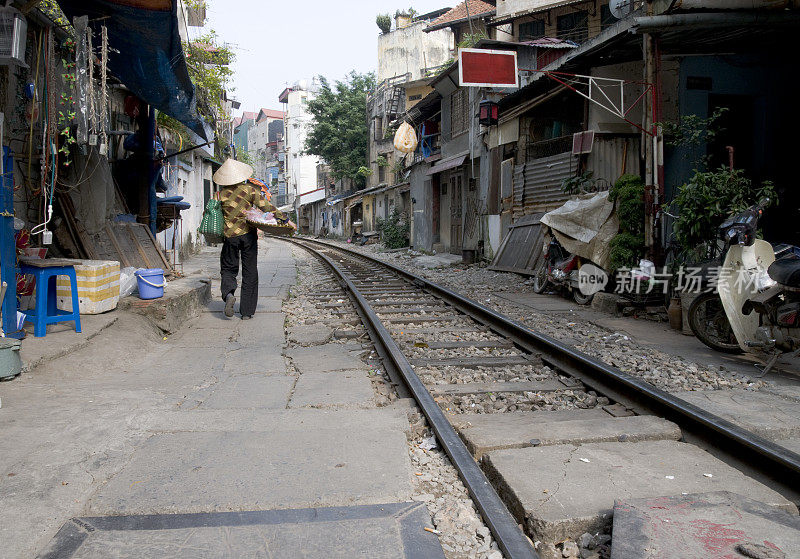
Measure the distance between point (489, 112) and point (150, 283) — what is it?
9.67 m

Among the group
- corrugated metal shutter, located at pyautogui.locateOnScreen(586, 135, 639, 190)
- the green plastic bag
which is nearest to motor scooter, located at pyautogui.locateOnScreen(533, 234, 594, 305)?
corrugated metal shutter, located at pyautogui.locateOnScreen(586, 135, 639, 190)

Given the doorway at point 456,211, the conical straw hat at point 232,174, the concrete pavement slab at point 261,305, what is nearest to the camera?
the conical straw hat at point 232,174

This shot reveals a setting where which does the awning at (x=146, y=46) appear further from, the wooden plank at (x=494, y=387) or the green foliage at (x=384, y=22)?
the green foliage at (x=384, y=22)

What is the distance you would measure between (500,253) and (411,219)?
11.2m

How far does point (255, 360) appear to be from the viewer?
5004 mm

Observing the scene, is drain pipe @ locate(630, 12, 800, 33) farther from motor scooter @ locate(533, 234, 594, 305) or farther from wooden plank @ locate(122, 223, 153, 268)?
wooden plank @ locate(122, 223, 153, 268)

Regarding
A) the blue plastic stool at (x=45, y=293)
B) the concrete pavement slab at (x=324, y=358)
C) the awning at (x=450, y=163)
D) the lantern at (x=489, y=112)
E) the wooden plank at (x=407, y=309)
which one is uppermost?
the lantern at (x=489, y=112)

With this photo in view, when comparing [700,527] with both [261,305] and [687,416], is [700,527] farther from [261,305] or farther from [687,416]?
[261,305]

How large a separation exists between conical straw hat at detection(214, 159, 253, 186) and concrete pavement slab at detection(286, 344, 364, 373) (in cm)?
239

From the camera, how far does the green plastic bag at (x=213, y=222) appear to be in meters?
6.60

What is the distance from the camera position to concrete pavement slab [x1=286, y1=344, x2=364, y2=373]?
4.71m

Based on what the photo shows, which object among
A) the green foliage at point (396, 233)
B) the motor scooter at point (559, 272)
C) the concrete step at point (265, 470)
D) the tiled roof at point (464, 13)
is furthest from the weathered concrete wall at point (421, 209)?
the concrete step at point (265, 470)

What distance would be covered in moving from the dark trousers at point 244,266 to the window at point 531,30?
19.7 metres

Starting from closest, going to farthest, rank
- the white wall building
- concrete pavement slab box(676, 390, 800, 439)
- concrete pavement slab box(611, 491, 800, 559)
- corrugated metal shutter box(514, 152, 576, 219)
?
concrete pavement slab box(611, 491, 800, 559) < concrete pavement slab box(676, 390, 800, 439) < corrugated metal shutter box(514, 152, 576, 219) < the white wall building
